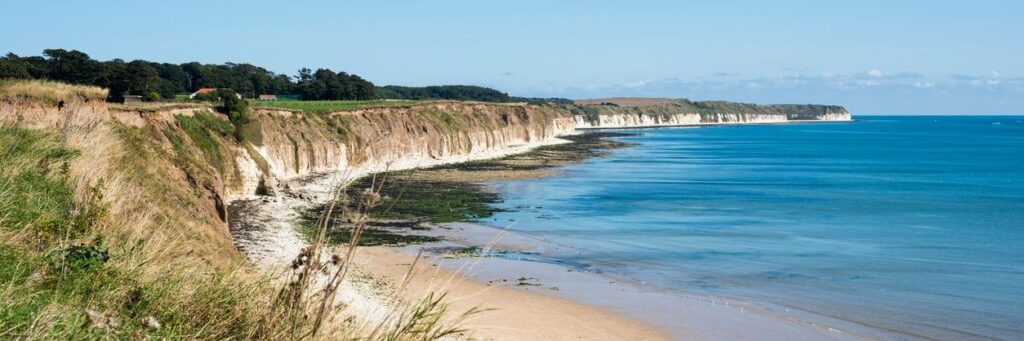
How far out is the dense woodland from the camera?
66.6 m

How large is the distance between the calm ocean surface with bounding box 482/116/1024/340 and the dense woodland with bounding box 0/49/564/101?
2884cm

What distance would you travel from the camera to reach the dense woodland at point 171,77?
66.6 meters

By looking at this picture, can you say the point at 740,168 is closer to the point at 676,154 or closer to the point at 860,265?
the point at 676,154

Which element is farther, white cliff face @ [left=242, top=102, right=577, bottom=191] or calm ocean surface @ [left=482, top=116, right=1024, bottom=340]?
white cliff face @ [left=242, top=102, right=577, bottom=191]

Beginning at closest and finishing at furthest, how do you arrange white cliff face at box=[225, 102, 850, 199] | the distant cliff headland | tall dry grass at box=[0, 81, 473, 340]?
tall dry grass at box=[0, 81, 473, 340]
the distant cliff headland
white cliff face at box=[225, 102, 850, 199]

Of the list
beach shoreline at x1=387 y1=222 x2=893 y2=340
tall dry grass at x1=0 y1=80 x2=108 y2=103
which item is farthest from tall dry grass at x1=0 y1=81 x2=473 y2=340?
tall dry grass at x1=0 y1=80 x2=108 y2=103

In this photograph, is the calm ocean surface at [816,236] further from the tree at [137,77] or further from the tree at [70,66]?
the tree at [70,66]

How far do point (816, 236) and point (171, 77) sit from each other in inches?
3618

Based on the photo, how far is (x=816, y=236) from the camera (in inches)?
1464

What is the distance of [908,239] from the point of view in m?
36.4

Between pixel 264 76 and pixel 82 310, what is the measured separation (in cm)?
12713

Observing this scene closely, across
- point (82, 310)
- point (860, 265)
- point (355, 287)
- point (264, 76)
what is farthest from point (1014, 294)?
point (264, 76)

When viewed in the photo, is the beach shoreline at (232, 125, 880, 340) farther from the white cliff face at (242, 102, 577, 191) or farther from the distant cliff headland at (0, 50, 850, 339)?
the white cliff face at (242, 102, 577, 191)

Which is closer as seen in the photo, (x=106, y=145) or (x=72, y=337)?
(x=72, y=337)
